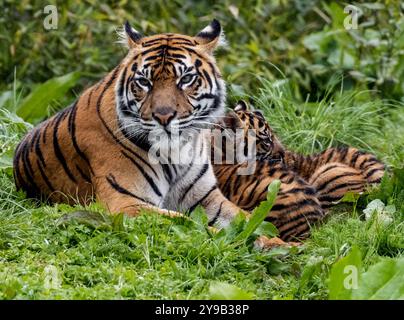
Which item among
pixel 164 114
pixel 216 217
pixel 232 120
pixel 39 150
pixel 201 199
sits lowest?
pixel 216 217

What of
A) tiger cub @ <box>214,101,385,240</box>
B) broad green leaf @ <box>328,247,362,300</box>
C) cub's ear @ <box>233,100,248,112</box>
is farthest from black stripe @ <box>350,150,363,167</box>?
broad green leaf @ <box>328,247,362,300</box>

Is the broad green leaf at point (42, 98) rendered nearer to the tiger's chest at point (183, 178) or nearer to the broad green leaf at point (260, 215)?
the tiger's chest at point (183, 178)

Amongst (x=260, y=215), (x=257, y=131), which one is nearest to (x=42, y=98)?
(x=257, y=131)

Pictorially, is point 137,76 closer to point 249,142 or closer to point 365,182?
point 249,142

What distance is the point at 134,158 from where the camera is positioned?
7.51m

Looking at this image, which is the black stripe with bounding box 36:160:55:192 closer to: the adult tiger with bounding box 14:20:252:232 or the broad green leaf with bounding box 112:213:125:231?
the adult tiger with bounding box 14:20:252:232

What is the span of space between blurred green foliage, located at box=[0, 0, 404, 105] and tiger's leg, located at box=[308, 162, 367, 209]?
2.88 meters

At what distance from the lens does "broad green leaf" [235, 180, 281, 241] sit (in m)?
6.56

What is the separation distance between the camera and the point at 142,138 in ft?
24.6

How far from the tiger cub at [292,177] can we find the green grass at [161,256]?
25cm

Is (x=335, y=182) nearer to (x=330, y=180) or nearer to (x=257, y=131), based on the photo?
(x=330, y=180)

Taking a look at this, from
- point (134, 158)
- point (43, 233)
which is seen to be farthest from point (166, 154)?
point (43, 233)

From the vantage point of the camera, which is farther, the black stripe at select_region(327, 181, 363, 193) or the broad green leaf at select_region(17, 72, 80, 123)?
the broad green leaf at select_region(17, 72, 80, 123)

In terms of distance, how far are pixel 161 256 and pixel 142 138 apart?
4.64 ft
